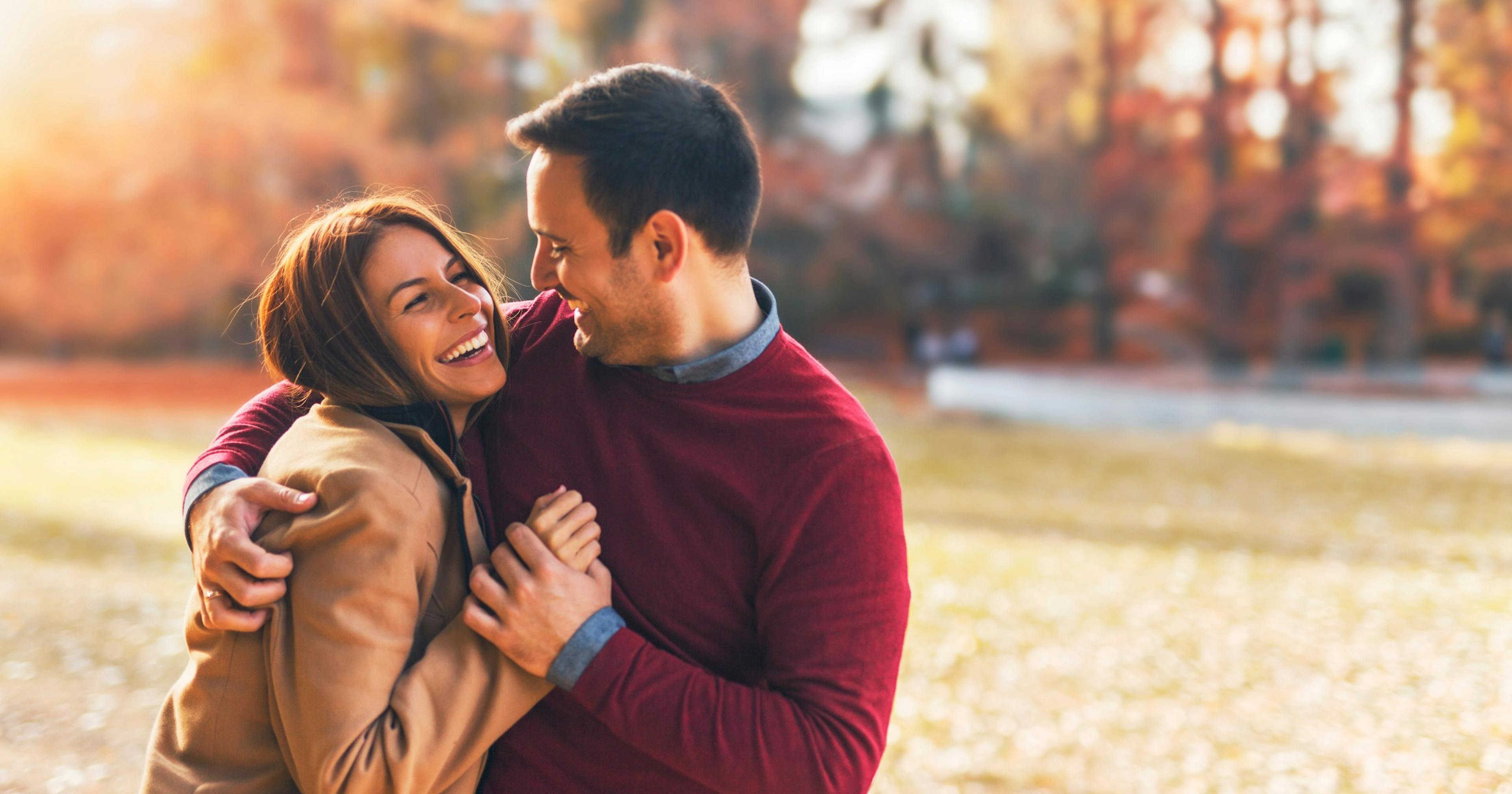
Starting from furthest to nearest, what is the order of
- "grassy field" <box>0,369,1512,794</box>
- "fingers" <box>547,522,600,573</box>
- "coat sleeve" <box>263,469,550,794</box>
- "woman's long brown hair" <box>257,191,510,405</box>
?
"grassy field" <box>0,369,1512,794</box> → "woman's long brown hair" <box>257,191,510,405</box> → "fingers" <box>547,522,600,573</box> → "coat sleeve" <box>263,469,550,794</box>

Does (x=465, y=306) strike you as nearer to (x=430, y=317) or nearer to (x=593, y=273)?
(x=430, y=317)

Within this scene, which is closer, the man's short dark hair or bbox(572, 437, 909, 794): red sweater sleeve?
bbox(572, 437, 909, 794): red sweater sleeve

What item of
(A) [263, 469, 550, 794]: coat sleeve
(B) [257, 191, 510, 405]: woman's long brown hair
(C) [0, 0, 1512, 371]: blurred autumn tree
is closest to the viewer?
(A) [263, 469, 550, 794]: coat sleeve

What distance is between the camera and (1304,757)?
531 centimetres

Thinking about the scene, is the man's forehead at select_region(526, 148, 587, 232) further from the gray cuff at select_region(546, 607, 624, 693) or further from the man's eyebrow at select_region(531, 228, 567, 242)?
the gray cuff at select_region(546, 607, 624, 693)

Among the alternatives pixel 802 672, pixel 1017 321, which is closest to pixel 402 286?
pixel 802 672

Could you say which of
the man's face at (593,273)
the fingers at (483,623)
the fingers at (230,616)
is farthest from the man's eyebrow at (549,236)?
the fingers at (230,616)

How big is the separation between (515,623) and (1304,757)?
464 cm

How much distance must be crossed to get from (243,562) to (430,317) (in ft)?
1.57

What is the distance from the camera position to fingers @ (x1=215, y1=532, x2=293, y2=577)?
5.76ft

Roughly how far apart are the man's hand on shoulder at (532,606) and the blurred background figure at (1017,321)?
347cm

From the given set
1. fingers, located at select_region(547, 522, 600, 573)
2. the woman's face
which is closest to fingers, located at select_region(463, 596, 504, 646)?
fingers, located at select_region(547, 522, 600, 573)

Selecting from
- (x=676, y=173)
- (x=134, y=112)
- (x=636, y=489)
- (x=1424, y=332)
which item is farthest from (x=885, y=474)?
(x=1424, y=332)

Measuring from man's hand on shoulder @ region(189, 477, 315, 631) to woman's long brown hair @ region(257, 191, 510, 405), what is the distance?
7.9 inches
